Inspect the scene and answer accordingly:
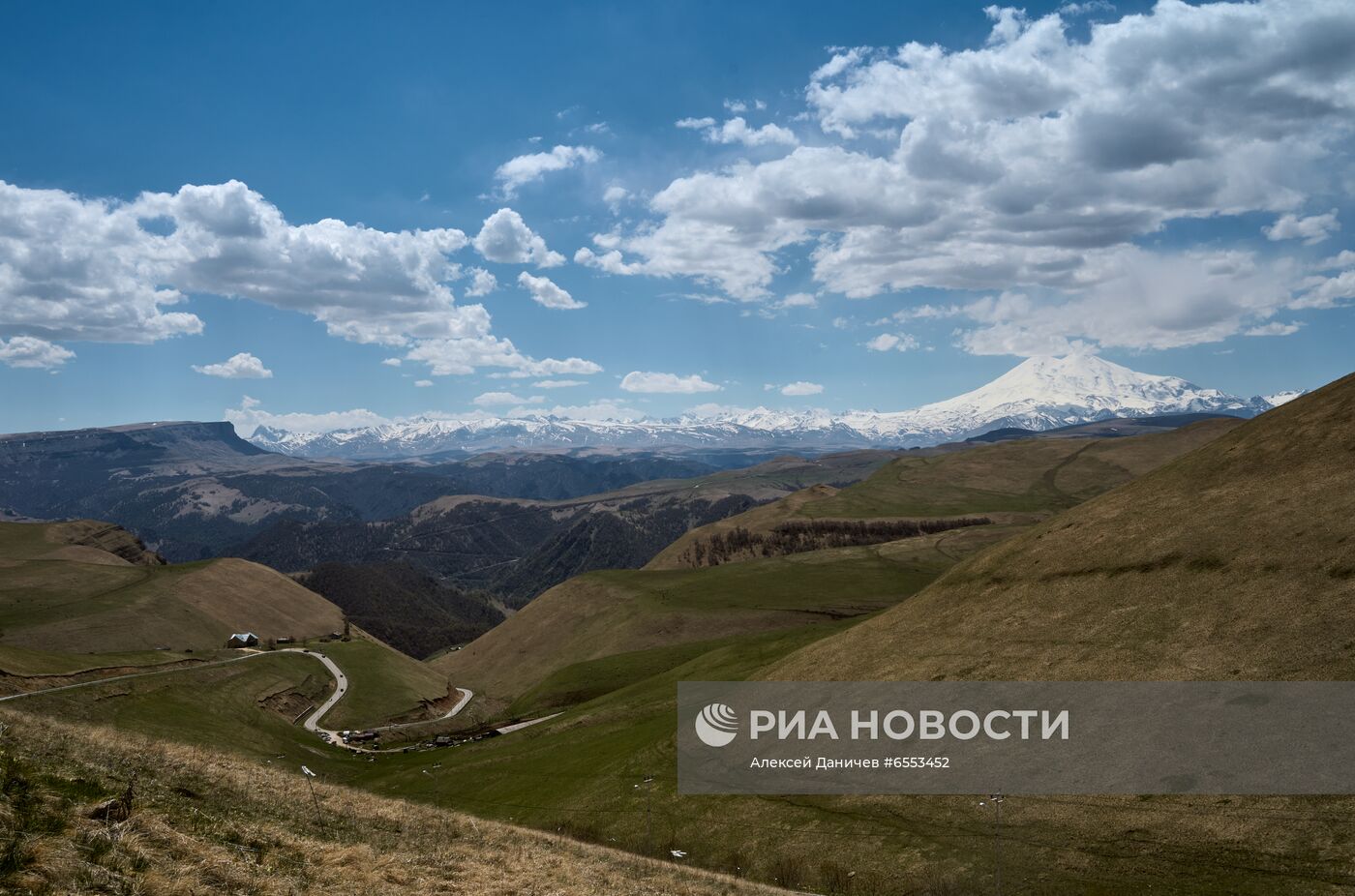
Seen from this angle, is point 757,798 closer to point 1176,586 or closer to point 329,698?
point 1176,586

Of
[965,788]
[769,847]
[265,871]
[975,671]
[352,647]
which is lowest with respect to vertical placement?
[352,647]

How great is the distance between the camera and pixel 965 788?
5516 cm

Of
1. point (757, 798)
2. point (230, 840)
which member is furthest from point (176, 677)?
point (230, 840)

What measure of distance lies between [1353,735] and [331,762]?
11299 centimetres

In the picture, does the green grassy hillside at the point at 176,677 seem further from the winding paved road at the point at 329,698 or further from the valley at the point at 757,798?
the winding paved road at the point at 329,698

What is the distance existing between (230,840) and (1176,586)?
2795 inches

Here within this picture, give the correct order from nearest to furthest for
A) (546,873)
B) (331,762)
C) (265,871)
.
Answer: (265,871)
(546,873)
(331,762)

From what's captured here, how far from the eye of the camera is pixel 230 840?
26750mm

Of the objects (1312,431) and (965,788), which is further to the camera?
(1312,431)

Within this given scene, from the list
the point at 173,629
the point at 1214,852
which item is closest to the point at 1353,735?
the point at 1214,852

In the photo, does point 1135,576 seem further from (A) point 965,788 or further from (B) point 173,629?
(B) point 173,629

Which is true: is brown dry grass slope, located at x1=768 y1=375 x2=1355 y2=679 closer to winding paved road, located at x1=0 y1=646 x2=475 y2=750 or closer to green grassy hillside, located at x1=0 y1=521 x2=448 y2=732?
green grassy hillside, located at x1=0 y1=521 x2=448 y2=732

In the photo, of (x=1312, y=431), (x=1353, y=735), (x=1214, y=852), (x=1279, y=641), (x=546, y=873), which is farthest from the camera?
(x=1312, y=431)

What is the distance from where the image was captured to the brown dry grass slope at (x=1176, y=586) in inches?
2229
